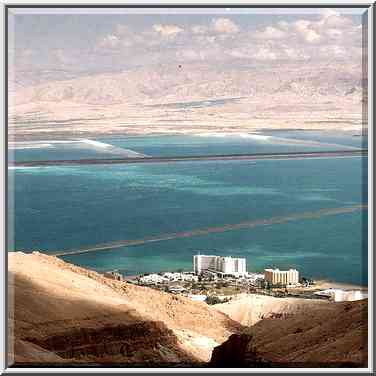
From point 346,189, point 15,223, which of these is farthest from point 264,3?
point 15,223

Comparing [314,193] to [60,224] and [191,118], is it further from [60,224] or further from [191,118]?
[60,224]

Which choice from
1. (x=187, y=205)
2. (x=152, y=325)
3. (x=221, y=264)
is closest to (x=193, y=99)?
(x=187, y=205)

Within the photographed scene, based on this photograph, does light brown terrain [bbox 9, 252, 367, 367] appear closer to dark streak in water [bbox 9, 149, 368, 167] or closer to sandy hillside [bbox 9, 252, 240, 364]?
sandy hillside [bbox 9, 252, 240, 364]

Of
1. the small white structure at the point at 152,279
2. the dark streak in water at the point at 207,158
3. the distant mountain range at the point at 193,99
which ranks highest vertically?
the distant mountain range at the point at 193,99

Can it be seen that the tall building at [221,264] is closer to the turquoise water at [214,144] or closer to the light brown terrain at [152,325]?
the light brown terrain at [152,325]

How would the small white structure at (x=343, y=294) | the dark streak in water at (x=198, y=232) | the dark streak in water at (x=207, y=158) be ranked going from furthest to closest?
the dark streak in water at (x=207, y=158), the dark streak in water at (x=198, y=232), the small white structure at (x=343, y=294)

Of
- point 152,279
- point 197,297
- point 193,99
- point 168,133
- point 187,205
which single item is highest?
point 193,99

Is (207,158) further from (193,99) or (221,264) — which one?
(221,264)

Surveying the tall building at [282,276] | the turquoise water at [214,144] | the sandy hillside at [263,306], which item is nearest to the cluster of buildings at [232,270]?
the tall building at [282,276]
